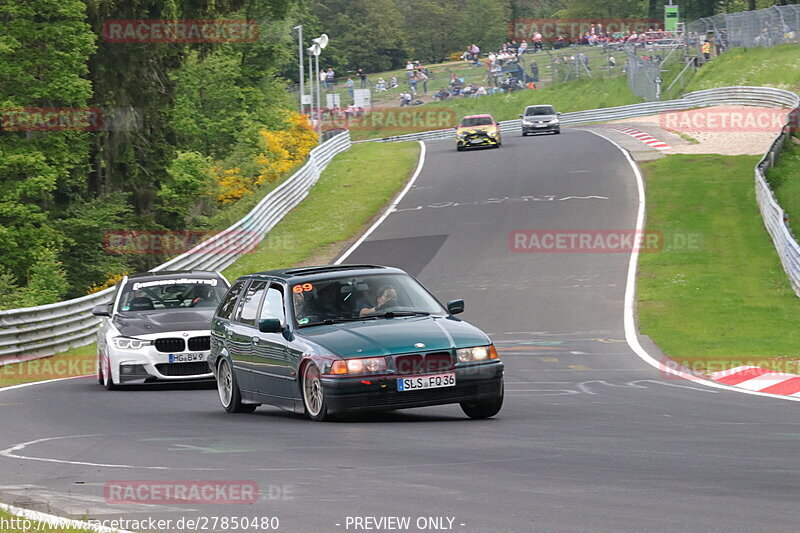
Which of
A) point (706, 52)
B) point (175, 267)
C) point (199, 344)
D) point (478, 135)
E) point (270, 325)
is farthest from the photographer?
point (706, 52)

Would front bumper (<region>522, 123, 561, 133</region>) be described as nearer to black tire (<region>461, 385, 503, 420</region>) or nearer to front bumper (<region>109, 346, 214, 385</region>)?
front bumper (<region>109, 346, 214, 385</region>)

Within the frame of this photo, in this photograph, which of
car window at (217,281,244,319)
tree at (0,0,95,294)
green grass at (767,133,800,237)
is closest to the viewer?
car window at (217,281,244,319)

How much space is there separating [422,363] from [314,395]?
1.12 meters

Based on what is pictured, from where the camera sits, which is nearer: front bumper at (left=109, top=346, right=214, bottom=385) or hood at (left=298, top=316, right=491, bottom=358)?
hood at (left=298, top=316, right=491, bottom=358)

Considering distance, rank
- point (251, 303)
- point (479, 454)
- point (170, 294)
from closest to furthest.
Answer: point (479, 454)
point (251, 303)
point (170, 294)

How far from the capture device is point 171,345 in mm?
16141

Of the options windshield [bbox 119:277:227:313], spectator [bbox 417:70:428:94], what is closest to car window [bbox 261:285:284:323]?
windshield [bbox 119:277:227:313]

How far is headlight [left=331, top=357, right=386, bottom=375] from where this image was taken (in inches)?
416

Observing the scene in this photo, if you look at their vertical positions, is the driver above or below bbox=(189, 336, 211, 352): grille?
above

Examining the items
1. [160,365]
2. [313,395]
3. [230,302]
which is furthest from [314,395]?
[160,365]

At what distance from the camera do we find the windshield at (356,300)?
11586mm

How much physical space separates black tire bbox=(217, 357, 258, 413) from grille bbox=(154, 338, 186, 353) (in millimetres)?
2911

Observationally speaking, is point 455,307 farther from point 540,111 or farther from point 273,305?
point 540,111

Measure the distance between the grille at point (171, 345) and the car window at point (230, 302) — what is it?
2652mm
